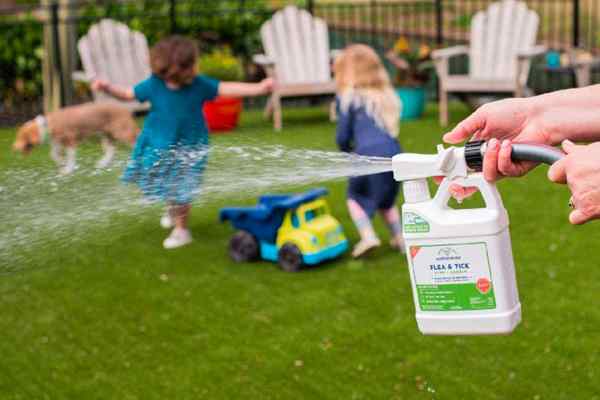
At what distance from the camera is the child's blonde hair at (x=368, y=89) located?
5.73m

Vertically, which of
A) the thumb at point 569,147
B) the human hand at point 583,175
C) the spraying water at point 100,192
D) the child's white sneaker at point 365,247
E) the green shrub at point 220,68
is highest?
the thumb at point 569,147

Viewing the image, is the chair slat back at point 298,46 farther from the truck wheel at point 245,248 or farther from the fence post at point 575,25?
the truck wheel at point 245,248

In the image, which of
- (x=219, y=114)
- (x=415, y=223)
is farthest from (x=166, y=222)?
(x=415, y=223)

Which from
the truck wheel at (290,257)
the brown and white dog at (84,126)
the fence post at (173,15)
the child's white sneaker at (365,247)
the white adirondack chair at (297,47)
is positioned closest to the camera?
the truck wheel at (290,257)

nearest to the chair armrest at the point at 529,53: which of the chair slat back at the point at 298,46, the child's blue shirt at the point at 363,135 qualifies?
the chair slat back at the point at 298,46

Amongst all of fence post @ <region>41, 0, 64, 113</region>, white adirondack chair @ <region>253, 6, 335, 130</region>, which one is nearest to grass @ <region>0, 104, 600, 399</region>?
white adirondack chair @ <region>253, 6, 335, 130</region>

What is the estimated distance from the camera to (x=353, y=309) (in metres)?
4.63

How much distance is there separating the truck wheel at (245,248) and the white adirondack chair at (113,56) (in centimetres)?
525

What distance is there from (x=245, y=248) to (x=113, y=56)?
595 centimetres

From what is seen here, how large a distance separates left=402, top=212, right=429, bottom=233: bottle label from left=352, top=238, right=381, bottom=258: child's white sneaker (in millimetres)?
3329

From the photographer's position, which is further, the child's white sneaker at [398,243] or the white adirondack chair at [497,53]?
the white adirondack chair at [497,53]

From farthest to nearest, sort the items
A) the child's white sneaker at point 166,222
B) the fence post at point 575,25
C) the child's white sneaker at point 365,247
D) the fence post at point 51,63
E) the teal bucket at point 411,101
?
the fence post at point 575,25, the fence post at point 51,63, the teal bucket at point 411,101, the child's white sneaker at point 166,222, the child's white sneaker at point 365,247

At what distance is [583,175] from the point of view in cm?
180

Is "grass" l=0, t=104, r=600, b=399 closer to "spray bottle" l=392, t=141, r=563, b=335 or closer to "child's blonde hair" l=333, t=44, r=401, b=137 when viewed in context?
"child's blonde hair" l=333, t=44, r=401, b=137
